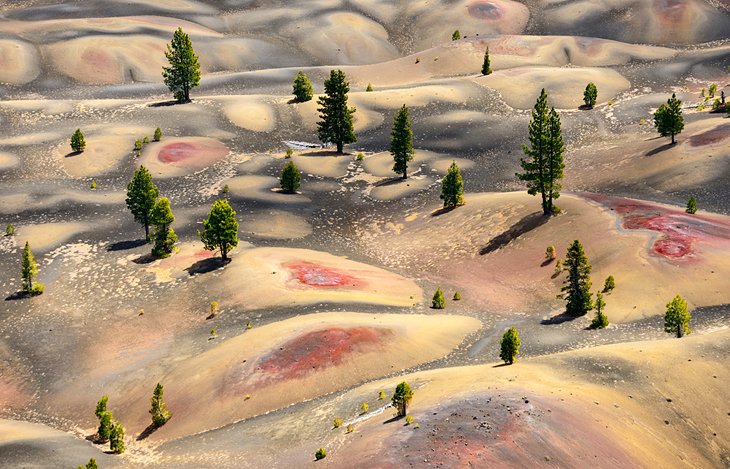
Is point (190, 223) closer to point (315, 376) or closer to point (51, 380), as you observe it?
point (51, 380)

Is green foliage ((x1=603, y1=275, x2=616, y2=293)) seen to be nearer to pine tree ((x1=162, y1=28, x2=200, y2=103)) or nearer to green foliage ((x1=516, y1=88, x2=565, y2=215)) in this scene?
green foliage ((x1=516, y1=88, x2=565, y2=215))

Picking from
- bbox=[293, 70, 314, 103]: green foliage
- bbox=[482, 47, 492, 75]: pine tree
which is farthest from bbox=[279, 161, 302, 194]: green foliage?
bbox=[482, 47, 492, 75]: pine tree

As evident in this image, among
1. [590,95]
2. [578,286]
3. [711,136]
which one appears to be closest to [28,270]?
[578,286]

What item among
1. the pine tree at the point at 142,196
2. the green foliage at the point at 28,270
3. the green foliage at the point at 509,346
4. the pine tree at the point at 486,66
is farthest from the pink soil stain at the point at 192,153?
the green foliage at the point at 509,346

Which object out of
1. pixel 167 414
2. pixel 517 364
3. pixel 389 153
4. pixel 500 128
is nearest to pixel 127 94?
pixel 389 153

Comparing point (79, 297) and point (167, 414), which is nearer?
point (167, 414)

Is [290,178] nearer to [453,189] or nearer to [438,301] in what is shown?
[453,189]
